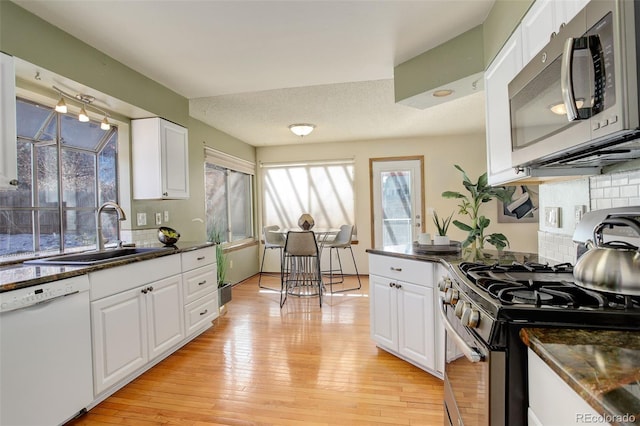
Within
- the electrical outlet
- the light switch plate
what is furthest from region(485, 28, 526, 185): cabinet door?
the electrical outlet

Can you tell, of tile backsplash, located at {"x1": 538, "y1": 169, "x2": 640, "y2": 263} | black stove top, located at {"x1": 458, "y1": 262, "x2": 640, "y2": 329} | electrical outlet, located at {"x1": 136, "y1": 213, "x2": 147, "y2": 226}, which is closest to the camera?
black stove top, located at {"x1": 458, "y1": 262, "x2": 640, "y2": 329}

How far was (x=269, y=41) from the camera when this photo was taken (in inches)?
86.8

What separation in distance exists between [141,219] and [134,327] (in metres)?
1.22

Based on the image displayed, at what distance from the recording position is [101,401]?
200 cm

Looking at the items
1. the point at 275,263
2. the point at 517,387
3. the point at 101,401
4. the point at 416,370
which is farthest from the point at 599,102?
the point at 275,263

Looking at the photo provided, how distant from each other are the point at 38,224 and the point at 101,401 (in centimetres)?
133

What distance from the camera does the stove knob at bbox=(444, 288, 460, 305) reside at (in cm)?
133

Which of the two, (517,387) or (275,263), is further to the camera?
(275,263)

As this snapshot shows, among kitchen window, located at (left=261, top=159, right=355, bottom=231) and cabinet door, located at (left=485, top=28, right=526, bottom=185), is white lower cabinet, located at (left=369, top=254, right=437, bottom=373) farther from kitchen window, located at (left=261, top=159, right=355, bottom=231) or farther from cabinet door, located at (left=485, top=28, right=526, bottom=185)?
kitchen window, located at (left=261, top=159, right=355, bottom=231)

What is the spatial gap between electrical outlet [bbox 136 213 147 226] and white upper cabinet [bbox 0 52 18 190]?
1.28 m

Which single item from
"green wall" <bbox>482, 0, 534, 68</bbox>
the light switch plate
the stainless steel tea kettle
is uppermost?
"green wall" <bbox>482, 0, 534, 68</bbox>

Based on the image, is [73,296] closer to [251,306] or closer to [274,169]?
[251,306]

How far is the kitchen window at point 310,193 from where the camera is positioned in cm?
559

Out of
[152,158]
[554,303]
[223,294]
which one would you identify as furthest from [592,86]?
[223,294]
